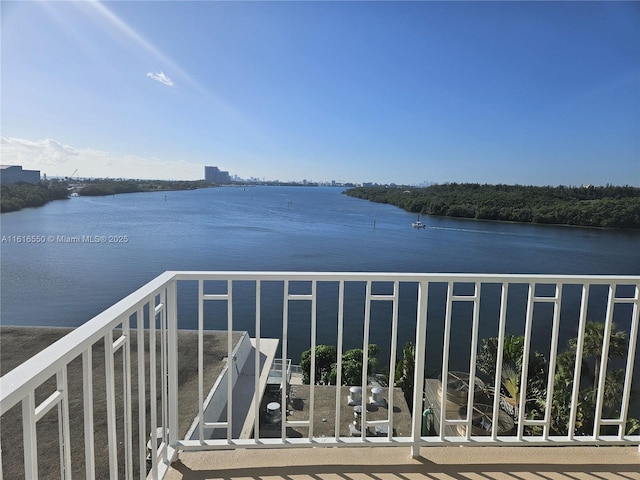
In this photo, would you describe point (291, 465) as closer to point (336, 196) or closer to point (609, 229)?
point (609, 229)

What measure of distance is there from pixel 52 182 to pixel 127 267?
1089 cm

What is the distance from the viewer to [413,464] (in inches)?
64.9

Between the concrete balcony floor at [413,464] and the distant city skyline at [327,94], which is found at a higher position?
the distant city skyline at [327,94]

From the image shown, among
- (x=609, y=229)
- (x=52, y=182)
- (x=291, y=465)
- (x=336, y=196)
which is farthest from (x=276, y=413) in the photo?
(x=336, y=196)

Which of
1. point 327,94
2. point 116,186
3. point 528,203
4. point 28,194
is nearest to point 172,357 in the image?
point 28,194

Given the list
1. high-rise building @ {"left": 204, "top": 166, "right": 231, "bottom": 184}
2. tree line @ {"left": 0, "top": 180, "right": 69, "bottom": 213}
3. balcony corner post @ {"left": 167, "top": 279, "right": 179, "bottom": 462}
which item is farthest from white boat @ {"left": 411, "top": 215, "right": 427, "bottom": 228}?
balcony corner post @ {"left": 167, "top": 279, "right": 179, "bottom": 462}

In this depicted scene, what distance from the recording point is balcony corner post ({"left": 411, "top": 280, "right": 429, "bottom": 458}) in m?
1.62

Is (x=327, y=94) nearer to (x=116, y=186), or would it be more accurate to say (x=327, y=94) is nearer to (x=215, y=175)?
(x=116, y=186)

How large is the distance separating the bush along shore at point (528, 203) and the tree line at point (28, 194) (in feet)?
96.1

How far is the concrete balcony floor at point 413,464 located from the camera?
1573 mm

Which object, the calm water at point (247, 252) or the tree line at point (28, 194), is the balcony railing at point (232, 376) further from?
the calm water at point (247, 252)

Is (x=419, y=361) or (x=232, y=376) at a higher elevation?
(x=419, y=361)

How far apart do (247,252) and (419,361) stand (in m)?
30.5

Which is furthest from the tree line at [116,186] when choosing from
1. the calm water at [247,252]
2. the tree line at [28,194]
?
the tree line at [28,194]
